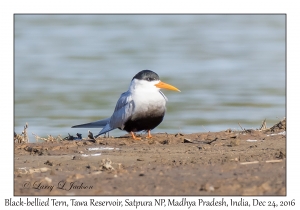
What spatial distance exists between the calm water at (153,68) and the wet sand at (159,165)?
2054 millimetres

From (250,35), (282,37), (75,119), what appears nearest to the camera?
(75,119)

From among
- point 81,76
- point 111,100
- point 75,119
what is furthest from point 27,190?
point 81,76

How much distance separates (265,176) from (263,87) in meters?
7.97

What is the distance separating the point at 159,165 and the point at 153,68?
8864 mm

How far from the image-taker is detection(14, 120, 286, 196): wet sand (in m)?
5.07

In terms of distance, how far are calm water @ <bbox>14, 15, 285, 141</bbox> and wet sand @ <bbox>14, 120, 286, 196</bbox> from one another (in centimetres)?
205

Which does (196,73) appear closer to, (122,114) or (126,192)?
(122,114)

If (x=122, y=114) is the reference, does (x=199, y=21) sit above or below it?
above

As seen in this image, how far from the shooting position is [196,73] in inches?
572

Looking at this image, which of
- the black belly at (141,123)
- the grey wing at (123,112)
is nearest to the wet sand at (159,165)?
the black belly at (141,123)

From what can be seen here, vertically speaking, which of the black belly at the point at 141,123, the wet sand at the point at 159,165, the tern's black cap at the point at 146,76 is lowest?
the wet sand at the point at 159,165

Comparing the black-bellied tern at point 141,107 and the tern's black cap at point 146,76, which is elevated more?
the tern's black cap at point 146,76

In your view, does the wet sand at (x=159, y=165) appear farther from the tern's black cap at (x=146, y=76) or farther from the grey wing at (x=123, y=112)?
the tern's black cap at (x=146, y=76)

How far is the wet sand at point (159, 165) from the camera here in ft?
16.6
